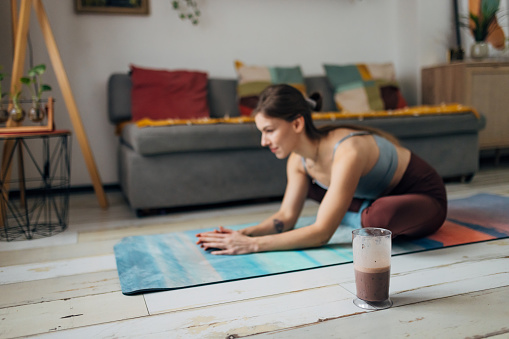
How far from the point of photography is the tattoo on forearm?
6.57ft

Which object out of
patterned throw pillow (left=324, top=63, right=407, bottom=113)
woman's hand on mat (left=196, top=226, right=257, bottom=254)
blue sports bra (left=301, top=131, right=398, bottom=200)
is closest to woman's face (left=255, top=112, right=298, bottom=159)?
blue sports bra (left=301, top=131, right=398, bottom=200)

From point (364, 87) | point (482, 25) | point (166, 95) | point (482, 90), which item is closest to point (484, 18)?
point (482, 25)

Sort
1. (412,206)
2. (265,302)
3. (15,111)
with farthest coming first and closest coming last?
1. (15,111)
2. (412,206)
3. (265,302)

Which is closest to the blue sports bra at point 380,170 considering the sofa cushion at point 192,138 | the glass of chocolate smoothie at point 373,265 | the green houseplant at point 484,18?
the glass of chocolate smoothie at point 373,265

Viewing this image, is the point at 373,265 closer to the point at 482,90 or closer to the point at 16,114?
the point at 16,114

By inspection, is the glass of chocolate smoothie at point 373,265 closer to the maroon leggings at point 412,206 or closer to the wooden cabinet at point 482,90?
the maroon leggings at point 412,206

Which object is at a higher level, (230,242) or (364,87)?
(364,87)

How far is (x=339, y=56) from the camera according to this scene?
419 centimetres

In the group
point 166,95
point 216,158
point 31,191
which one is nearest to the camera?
point 216,158

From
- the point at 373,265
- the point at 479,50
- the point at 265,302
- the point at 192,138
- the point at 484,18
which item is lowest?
the point at 265,302

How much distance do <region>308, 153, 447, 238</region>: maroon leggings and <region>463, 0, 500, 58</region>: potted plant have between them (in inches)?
98.0

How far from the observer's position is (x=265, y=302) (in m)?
1.38

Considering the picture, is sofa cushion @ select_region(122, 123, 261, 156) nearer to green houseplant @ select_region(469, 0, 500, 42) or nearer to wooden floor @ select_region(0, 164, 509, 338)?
wooden floor @ select_region(0, 164, 509, 338)

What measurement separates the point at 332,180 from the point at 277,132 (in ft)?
0.86
